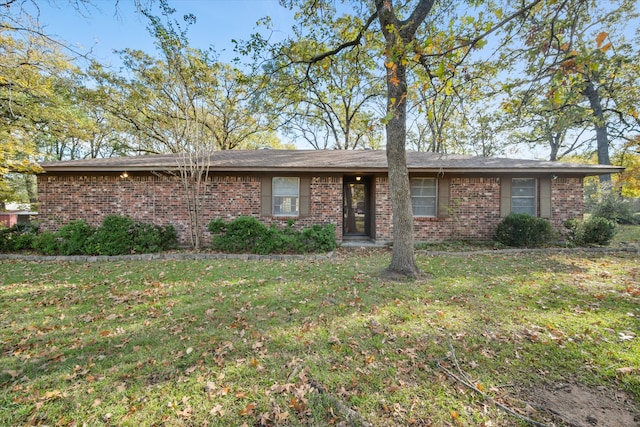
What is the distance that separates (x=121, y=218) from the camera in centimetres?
773

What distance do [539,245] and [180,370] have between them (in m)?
10.1

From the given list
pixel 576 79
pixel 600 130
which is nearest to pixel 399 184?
pixel 576 79

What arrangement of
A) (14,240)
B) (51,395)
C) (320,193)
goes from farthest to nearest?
(320,193), (14,240), (51,395)

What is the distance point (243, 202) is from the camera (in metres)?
8.95

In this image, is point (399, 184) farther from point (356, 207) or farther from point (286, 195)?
point (356, 207)

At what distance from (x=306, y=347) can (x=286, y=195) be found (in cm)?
668

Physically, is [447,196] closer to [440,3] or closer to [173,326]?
[440,3]

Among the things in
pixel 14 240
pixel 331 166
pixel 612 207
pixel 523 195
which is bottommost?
pixel 14 240

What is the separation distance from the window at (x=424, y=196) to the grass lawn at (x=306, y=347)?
422cm

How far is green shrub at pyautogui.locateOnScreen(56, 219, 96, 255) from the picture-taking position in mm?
7328

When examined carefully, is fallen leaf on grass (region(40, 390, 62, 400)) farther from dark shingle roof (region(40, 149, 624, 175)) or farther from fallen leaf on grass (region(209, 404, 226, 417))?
dark shingle roof (region(40, 149, 624, 175))

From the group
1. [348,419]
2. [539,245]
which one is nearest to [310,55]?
[348,419]

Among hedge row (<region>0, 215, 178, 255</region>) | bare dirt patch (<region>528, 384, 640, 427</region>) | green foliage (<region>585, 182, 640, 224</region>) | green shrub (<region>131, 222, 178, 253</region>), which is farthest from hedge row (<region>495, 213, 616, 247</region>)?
hedge row (<region>0, 215, 178, 255</region>)

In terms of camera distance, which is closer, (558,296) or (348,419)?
(348,419)
